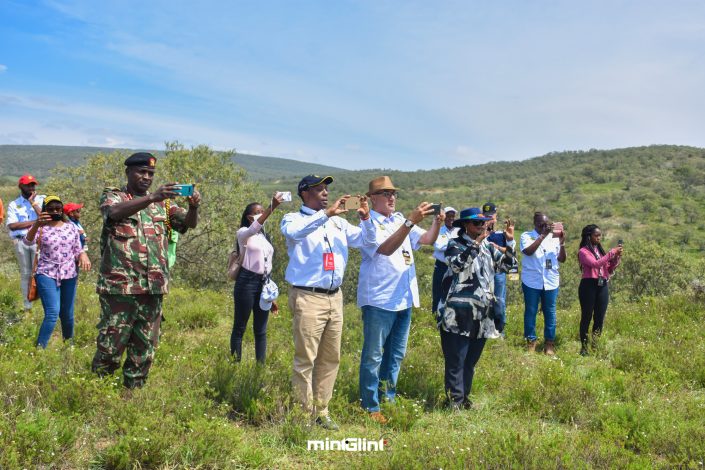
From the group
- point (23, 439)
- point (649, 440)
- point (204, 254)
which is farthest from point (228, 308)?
point (204, 254)

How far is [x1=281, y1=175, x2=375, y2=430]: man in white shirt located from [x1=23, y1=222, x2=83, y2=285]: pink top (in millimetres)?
3289

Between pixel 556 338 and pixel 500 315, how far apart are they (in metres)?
4.01

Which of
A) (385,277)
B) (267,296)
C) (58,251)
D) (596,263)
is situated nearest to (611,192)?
(596,263)

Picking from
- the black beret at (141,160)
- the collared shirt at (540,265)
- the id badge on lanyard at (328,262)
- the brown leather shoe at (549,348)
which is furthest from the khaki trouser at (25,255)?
the brown leather shoe at (549,348)

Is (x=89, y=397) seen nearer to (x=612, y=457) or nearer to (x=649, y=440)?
(x=612, y=457)

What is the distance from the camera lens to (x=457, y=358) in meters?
4.76

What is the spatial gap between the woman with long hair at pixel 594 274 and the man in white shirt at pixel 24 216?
7891mm

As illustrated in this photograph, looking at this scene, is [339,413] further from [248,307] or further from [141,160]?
[141,160]

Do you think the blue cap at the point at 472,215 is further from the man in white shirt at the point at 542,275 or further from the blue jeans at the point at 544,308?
the blue jeans at the point at 544,308

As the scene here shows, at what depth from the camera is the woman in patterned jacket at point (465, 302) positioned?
466cm

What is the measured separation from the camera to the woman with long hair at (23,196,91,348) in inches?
223

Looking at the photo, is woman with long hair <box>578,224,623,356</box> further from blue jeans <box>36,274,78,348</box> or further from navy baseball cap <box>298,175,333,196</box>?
blue jeans <box>36,274,78,348</box>

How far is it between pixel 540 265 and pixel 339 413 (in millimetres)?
4340

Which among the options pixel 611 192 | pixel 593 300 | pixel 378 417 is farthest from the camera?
pixel 611 192
